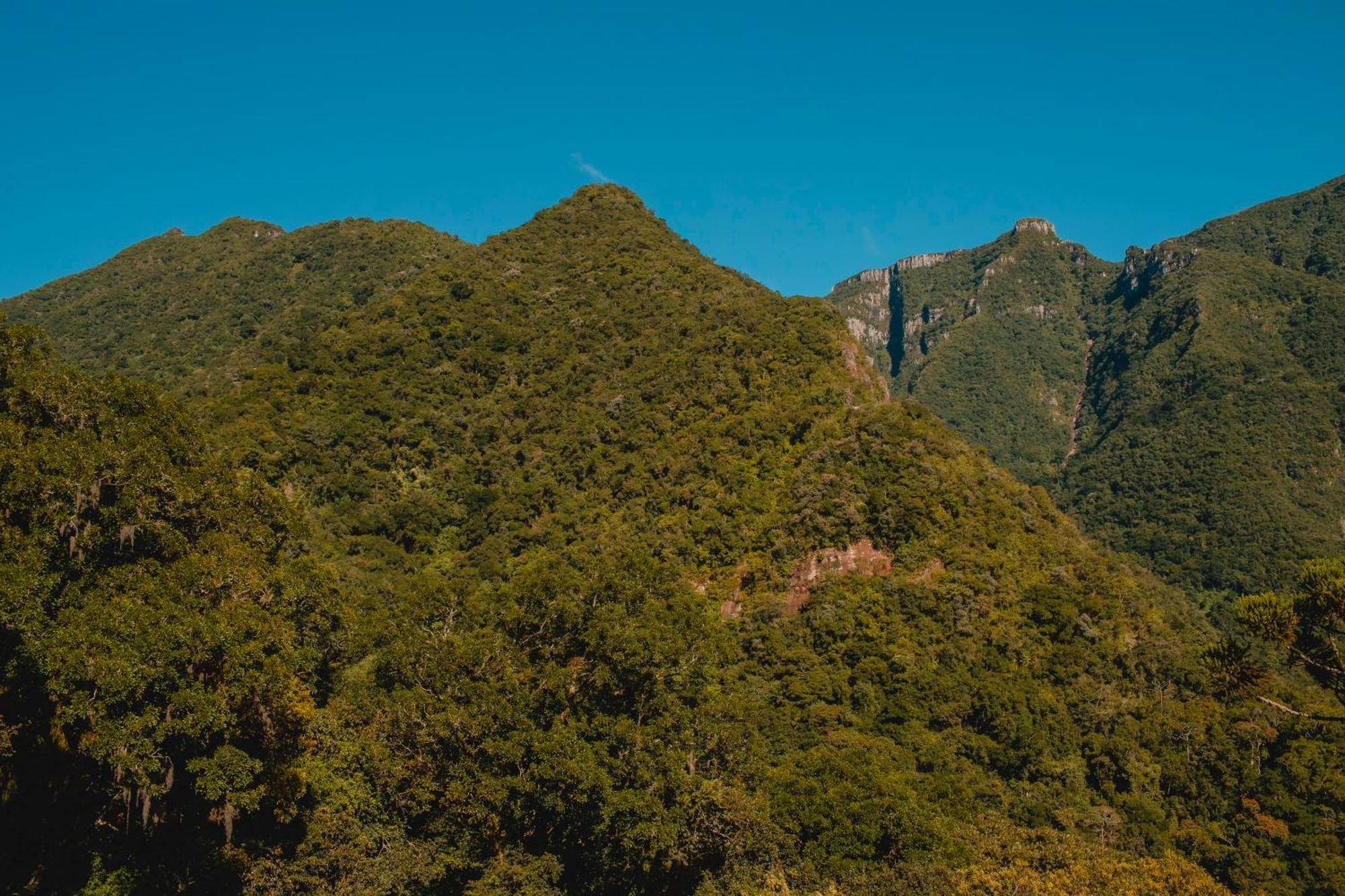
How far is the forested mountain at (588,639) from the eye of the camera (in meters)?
22.9

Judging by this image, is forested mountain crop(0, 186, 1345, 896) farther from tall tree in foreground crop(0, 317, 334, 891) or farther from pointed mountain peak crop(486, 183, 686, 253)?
pointed mountain peak crop(486, 183, 686, 253)

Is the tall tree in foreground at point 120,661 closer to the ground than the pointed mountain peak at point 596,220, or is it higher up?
closer to the ground

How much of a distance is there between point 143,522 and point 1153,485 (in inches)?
6822

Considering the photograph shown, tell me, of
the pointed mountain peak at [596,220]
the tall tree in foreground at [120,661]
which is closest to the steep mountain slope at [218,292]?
the pointed mountain peak at [596,220]

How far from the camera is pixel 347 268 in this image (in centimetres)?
12962

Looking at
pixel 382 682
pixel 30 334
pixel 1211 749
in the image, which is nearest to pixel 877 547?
pixel 1211 749

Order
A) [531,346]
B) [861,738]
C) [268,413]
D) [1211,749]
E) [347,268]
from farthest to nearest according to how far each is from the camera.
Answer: [347,268] < [531,346] < [268,413] < [1211,749] < [861,738]

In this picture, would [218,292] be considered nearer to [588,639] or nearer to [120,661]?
[120,661]

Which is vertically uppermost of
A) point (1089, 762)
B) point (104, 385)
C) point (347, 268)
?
point (347, 268)

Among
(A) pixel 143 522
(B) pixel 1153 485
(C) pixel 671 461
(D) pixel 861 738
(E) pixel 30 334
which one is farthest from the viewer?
(B) pixel 1153 485

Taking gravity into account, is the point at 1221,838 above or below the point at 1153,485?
below

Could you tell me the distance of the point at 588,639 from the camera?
27.7 m

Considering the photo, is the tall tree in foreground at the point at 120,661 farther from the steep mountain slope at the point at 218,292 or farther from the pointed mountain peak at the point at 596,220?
the pointed mountain peak at the point at 596,220

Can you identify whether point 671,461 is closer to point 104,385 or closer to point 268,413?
point 268,413
